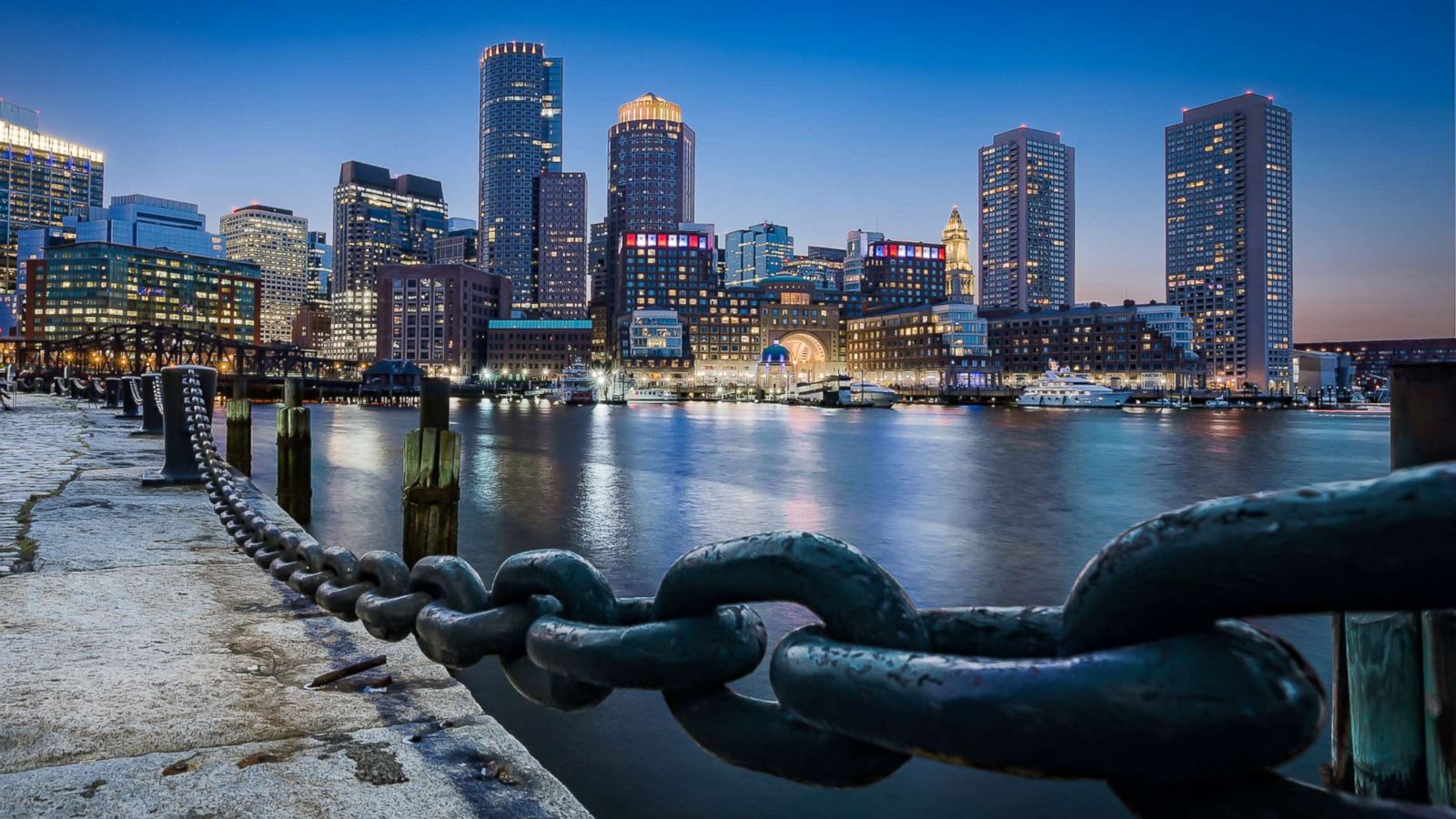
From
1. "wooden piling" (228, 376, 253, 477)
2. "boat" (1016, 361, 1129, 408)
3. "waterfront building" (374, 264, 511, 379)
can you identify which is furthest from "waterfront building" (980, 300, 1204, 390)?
"wooden piling" (228, 376, 253, 477)

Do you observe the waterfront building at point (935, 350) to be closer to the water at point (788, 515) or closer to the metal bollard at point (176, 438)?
the water at point (788, 515)

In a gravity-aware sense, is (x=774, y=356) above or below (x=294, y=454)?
above

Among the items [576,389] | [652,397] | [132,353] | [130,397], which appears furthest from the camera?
[652,397]

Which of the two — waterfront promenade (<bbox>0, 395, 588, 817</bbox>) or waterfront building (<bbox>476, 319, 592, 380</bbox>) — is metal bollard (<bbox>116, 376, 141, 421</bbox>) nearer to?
waterfront promenade (<bbox>0, 395, 588, 817</bbox>)

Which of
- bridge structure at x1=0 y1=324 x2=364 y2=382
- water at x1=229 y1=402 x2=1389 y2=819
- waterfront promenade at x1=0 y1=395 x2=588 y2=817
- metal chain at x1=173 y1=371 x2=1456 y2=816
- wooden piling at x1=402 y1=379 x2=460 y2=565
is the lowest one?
water at x1=229 y1=402 x2=1389 y2=819

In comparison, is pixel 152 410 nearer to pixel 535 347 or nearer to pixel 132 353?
pixel 132 353

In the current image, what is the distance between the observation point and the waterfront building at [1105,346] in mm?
148375

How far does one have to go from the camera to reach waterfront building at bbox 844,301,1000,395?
528 ft

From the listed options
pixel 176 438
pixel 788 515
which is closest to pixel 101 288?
pixel 788 515

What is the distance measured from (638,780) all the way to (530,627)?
3.13 metres

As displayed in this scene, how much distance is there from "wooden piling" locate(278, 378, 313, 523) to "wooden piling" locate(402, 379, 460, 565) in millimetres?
5361

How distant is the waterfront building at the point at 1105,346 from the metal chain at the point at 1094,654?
156140 mm

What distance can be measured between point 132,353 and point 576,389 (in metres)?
72.9

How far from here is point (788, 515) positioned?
1666 cm
